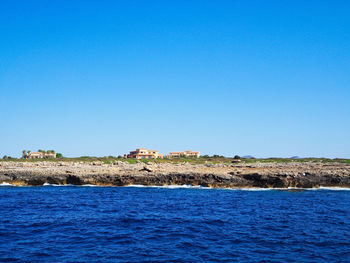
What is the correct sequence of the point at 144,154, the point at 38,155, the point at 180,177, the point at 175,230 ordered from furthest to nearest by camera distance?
the point at 38,155 < the point at 144,154 < the point at 180,177 < the point at 175,230

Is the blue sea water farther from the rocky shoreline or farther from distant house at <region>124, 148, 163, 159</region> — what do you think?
distant house at <region>124, 148, 163, 159</region>

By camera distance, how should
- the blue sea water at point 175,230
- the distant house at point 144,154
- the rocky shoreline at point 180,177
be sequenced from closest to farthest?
the blue sea water at point 175,230
the rocky shoreline at point 180,177
the distant house at point 144,154

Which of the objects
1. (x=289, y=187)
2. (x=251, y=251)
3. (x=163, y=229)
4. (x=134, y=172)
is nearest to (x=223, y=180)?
(x=289, y=187)

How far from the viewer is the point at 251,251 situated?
1706 cm

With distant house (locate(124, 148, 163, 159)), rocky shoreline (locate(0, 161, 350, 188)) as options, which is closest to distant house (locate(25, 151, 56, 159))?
distant house (locate(124, 148, 163, 159))

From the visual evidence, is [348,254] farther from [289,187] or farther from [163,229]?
[289,187]

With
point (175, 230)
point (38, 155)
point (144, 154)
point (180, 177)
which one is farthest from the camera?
point (38, 155)

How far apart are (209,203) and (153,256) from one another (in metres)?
18.7

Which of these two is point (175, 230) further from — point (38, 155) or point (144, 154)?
point (38, 155)

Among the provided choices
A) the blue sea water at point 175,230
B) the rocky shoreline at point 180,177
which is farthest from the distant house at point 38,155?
the blue sea water at point 175,230

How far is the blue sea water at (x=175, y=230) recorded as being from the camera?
16406 millimetres

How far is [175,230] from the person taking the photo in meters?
21.8

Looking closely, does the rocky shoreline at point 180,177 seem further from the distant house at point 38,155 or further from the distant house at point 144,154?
the distant house at point 38,155

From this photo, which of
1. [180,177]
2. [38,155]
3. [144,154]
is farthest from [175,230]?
[38,155]
